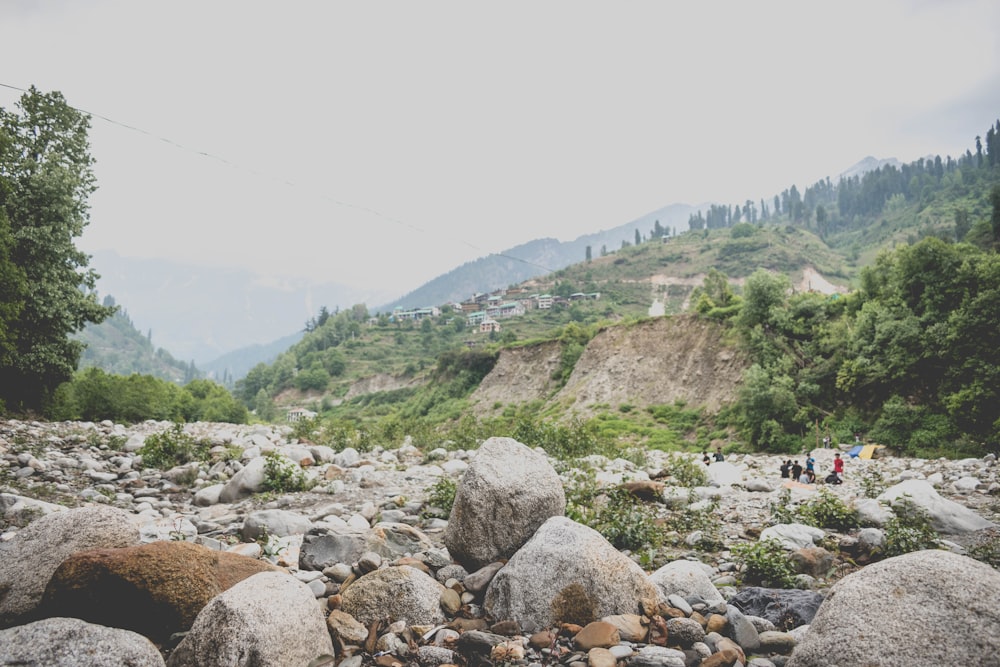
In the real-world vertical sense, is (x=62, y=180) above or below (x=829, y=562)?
above

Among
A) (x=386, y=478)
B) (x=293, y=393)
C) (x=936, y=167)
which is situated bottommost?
(x=293, y=393)

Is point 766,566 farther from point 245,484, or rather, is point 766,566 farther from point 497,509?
point 245,484

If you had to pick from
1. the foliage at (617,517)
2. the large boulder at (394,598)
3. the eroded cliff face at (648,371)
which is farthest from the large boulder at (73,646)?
the eroded cliff face at (648,371)

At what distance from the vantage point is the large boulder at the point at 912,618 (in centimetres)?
341

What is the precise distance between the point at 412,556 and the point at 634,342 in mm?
43697

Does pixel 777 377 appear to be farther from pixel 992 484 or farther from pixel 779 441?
pixel 992 484

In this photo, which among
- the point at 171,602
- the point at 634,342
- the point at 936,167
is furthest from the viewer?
the point at 936,167

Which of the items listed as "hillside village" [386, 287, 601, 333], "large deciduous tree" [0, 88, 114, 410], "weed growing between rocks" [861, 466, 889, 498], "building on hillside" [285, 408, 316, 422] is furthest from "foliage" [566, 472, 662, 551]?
"hillside village" [386, 287, 601, 333]

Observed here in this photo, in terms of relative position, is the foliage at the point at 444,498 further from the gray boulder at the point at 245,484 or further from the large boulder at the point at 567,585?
the large boulder at the point at 567,585

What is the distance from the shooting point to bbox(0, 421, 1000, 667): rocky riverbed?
3.71 meters

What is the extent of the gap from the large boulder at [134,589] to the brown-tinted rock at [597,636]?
3411 millimetres

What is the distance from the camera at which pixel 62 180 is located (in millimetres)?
19750

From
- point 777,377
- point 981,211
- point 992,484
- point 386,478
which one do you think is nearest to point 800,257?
point 981,211

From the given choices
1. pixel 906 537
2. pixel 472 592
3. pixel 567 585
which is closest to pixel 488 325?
pixel 906 537
